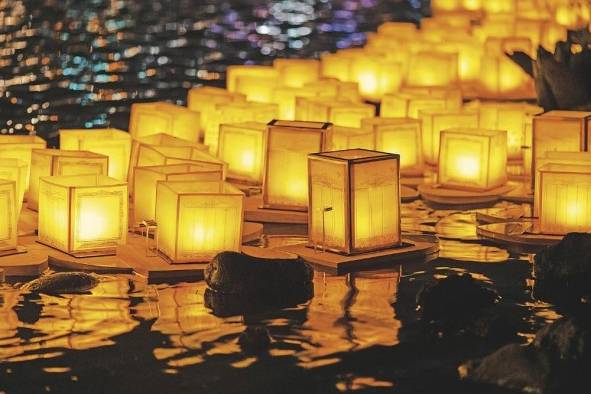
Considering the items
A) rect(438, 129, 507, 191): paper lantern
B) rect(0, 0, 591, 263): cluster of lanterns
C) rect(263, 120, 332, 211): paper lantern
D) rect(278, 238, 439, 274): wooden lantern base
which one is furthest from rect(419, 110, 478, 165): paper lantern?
rect(278, 238, 439, 274): wooden lantern base

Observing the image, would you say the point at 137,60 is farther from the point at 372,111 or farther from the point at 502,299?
the point at 502,299

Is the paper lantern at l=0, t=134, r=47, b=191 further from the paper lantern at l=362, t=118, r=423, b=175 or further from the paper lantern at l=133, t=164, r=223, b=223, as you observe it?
the paper lantern at l=362, t=118, r=423, b=175

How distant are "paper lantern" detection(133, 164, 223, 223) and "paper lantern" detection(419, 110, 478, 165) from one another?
2790 millimetres

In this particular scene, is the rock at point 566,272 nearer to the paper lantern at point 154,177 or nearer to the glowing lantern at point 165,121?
the paper lantern at point 154,177

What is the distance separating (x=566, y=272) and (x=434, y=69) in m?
7.31

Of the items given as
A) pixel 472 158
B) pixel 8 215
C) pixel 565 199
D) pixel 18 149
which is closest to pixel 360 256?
pixel 565 199

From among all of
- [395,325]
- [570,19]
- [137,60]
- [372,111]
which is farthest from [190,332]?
[570,19]

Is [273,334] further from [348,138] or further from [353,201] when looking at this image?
[348,138]

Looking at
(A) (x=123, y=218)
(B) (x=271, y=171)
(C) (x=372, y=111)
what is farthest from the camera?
(C) (x=372, y=111)

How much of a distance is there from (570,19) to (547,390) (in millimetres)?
13509

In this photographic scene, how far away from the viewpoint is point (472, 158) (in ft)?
32.7

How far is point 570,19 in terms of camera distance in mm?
18750

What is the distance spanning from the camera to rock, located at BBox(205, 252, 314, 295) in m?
7.23

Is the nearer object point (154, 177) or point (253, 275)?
point (253, 275)
